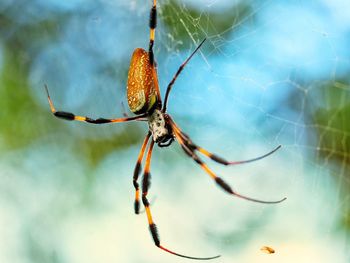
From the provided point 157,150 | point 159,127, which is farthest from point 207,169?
point 157,150

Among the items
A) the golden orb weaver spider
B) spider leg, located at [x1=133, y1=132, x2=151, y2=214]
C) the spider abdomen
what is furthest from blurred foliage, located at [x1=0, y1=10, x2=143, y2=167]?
the spider abdomen

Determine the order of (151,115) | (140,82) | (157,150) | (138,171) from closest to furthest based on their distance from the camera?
(140,82)
(151,115)
(138,171)
(157,150)

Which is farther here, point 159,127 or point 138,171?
point 138,171

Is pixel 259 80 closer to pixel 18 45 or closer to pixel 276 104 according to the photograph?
→ pixel 276 104

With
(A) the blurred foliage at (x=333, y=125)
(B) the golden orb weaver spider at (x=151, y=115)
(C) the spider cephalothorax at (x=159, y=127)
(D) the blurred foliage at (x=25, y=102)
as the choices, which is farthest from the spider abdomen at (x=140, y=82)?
(D) the blurred foliage at (x=25, y=102)

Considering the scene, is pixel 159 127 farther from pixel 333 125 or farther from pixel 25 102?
pixel 25 102

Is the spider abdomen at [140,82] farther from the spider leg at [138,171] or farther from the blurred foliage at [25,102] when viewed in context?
the blurred foliage at [25,102]

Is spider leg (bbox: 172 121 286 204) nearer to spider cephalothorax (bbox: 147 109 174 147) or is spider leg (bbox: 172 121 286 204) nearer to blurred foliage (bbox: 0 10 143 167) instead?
spider cephalothorax (bbox: 147 109 174 147)
